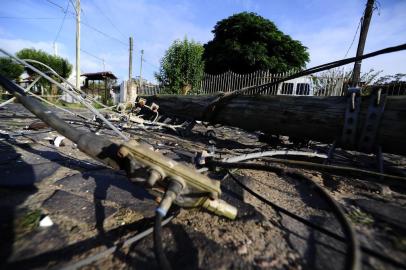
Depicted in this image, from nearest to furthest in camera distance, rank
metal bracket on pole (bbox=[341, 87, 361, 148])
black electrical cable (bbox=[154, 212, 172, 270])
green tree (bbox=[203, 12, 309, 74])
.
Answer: black electrical cable (bbox=[154, 212, 172, 270]), metal bracket on pole (bbox=[341, 87, 361, 148]), green tree (bbox=[203, 12, 309, 74])

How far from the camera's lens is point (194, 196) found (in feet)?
2.79

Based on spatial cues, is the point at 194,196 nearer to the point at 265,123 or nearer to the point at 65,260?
the point at 65,260

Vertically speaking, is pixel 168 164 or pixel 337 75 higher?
pixel 337 75

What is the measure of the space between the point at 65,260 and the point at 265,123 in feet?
7.53

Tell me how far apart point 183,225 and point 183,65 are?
15.5 meters

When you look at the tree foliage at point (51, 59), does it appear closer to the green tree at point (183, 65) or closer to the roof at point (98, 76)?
the roof at point (98, 76)

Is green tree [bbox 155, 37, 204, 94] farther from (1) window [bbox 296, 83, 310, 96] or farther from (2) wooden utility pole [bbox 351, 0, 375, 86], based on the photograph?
(2) wooden utility pole [bbox 351, 0, 375, 86]

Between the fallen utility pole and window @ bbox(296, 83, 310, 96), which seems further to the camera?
window @ bbox(296, 83, 310, 96)

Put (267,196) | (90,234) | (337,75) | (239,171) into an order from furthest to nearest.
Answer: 1. (337,75)
2. (239,171)
3. (267,196)
4. (90,234)

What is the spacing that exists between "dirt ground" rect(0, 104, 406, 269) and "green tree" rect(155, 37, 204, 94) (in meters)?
14.2

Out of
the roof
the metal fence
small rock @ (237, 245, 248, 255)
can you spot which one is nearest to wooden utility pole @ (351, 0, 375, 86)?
the metal fence

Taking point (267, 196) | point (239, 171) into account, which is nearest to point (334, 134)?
point (239, 171)

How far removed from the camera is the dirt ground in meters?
0.83

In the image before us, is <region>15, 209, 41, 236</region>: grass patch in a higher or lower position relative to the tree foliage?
lower
